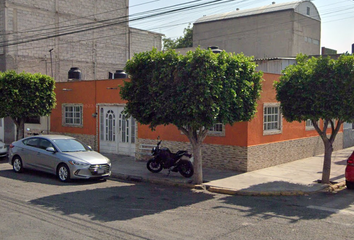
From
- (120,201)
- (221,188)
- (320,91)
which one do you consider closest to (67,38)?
(221,188)

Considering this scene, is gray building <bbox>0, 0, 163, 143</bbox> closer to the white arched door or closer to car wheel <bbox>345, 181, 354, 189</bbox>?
the white arched door

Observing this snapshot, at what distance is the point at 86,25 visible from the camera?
27.7 metres

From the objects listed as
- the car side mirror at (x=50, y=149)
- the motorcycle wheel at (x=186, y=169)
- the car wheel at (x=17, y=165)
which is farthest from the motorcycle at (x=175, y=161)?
the car wheel at (x=17, y=165)

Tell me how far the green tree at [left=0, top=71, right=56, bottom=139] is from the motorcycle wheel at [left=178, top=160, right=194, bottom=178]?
28.4 ft

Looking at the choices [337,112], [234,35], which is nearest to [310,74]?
[337,112]

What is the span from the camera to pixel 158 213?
8.23 metres

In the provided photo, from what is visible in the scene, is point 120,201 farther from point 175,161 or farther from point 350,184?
point 350,184

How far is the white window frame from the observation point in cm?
1927

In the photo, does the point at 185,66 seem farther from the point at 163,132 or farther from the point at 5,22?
the point at 5,22

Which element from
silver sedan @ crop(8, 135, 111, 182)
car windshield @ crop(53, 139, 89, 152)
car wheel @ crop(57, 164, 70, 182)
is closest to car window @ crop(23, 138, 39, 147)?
silver sedan @ crop(8, 135, 111, 182)

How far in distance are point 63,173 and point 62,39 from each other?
17.2m

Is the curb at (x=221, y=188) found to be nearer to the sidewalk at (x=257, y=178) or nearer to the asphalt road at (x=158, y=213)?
the sidewalk at (x=257, y=178)

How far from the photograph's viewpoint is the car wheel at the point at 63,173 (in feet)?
38.3

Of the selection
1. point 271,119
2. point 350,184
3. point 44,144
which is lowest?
point 350,184
